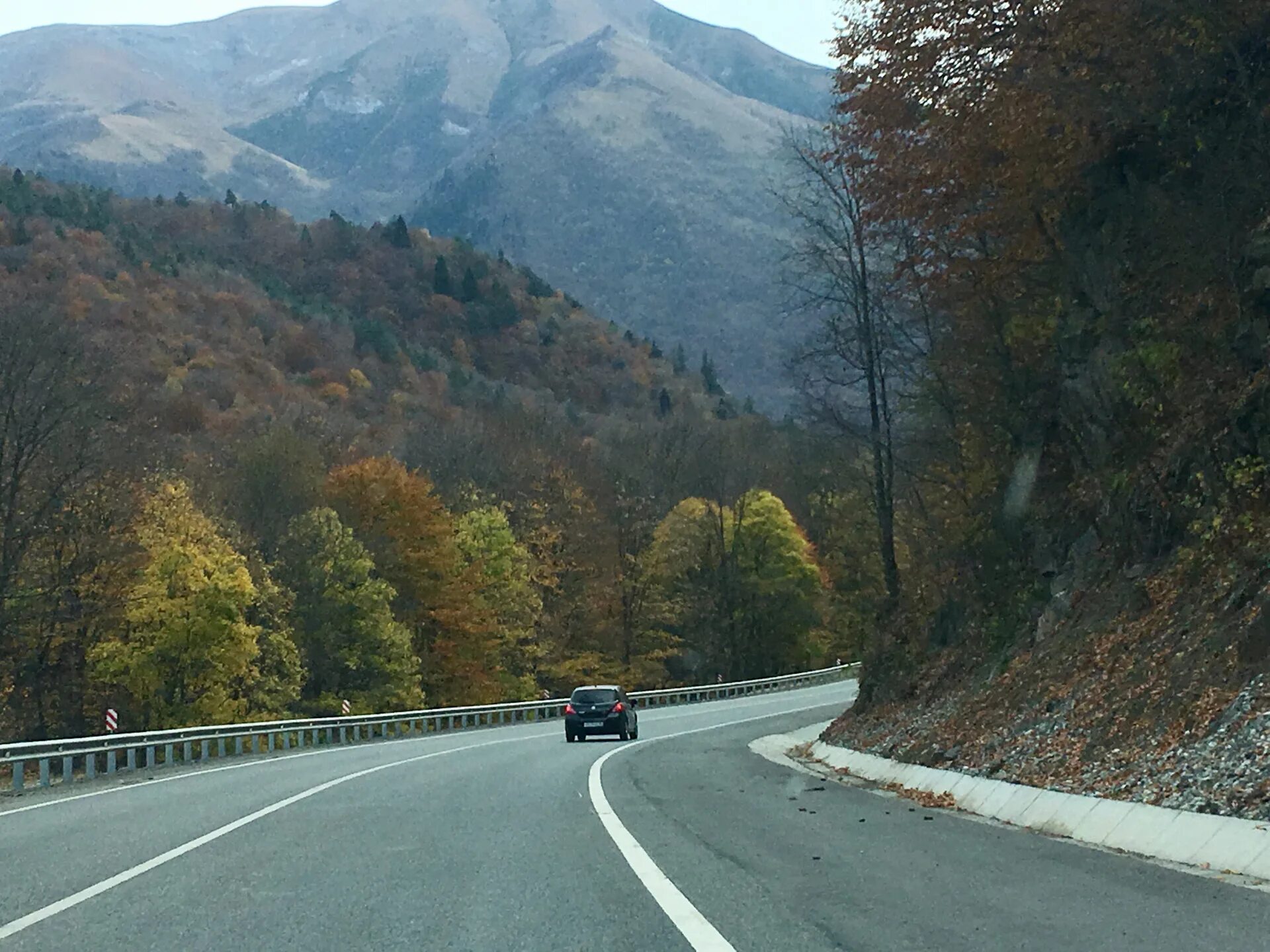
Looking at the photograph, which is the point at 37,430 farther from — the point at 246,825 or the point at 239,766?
the point at 246,825

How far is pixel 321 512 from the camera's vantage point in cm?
6431

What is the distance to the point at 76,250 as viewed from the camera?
138 meters

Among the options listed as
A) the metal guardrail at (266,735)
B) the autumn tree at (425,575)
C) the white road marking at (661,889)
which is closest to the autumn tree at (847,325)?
the white road marking at (661,889)

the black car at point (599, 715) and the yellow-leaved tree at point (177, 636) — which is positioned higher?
the yellow-leaved tree at point (177, 636)

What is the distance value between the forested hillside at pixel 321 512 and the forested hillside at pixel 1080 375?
25.3m

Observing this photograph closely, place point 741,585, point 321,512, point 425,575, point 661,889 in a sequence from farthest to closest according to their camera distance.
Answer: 1. point 741,585
2. point 425,575
3. point 321,512
4. point 661,889

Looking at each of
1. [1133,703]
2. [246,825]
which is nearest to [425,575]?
[246,825]

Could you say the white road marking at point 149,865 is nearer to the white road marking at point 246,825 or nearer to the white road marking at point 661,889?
the white road marking at point 246,825

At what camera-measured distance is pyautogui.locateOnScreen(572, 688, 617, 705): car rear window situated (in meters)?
40.9

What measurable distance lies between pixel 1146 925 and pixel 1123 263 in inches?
639

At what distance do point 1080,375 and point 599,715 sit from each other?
2027cm

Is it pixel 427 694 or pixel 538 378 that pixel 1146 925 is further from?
pixel 538 378

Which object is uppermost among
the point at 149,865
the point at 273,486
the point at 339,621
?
the point at 273,486

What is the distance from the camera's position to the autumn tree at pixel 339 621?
63562 millimetres
